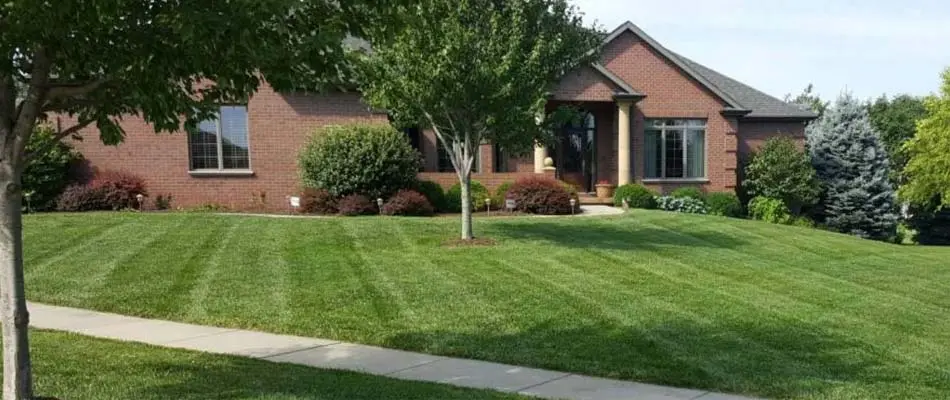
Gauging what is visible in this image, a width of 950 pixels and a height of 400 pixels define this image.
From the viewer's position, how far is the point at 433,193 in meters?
20.9

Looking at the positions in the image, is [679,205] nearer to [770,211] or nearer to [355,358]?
[770,211]

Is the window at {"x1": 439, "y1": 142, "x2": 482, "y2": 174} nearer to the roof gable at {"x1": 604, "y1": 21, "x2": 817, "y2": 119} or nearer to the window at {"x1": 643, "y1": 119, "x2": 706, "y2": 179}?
the roof gable at {"x1": 604, "y1": 21, "x2": 817, "y2": 119}

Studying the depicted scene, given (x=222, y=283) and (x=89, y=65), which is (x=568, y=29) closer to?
(x=222, y=283)

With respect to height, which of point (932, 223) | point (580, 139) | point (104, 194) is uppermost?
point (580, 139)

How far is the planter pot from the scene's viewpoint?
24.1 m

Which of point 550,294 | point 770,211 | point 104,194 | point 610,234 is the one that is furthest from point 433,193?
point 770,211

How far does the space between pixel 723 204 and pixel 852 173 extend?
6.62 metres

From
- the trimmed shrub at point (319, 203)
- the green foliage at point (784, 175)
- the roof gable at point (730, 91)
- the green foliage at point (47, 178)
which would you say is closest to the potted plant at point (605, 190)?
the roof gable at point (730, 91)

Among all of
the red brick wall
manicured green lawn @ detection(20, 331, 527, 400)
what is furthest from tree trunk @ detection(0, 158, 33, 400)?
the red brick wall

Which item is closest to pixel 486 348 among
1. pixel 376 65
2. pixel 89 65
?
pixel 89 65

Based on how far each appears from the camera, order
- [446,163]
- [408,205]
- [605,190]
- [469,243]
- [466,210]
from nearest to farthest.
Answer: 1. [469,243]
2. [466,210]
3. [408,205]
4. [446,163]
5. [605,190]

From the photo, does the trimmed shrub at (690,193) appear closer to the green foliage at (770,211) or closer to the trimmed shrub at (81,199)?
the green foliage at (770,211)

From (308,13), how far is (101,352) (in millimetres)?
3966

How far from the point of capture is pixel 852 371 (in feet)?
22.5
